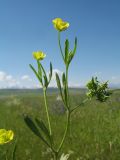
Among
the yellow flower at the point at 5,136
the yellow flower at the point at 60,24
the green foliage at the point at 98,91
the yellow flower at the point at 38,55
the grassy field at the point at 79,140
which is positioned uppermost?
the yellow flower at the point at 60,24

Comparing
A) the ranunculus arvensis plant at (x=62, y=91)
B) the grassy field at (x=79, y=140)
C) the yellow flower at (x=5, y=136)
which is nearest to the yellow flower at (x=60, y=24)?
the ranunculus arvensis plant at (x=62, y=91)

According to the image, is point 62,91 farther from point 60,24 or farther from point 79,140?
point 79,140

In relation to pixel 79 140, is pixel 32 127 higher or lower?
higher

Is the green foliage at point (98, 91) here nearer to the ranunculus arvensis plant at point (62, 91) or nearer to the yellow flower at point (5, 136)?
the ranunculus arvensis plant at point (62, 91)

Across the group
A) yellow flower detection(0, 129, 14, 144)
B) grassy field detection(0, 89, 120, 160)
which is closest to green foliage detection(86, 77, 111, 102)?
yellow flower detection(0, 129, 14, 144)

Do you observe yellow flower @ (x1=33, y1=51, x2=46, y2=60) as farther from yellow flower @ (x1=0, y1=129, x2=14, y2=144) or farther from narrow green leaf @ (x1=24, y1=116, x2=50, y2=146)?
yellow flower @ (x1=0, y1=129, x2=14, y2=144)

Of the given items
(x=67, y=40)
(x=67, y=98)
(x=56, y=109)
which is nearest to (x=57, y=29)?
(x=67, y=40)

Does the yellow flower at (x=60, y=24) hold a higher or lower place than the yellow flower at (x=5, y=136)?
higher

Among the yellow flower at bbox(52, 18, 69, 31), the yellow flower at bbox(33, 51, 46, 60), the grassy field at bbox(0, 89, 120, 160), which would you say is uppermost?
the yellow flower at bbox(52, 18, 69, 31)

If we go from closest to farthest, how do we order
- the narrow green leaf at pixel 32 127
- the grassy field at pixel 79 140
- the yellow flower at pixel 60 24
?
the narrow green leaf at pixel 32 127 < the yellow flower at pixel 60 24 < the grassy field at pixel 79 140

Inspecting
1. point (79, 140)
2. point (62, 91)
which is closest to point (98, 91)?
point (62, 91)

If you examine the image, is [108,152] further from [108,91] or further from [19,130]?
[108,91]
